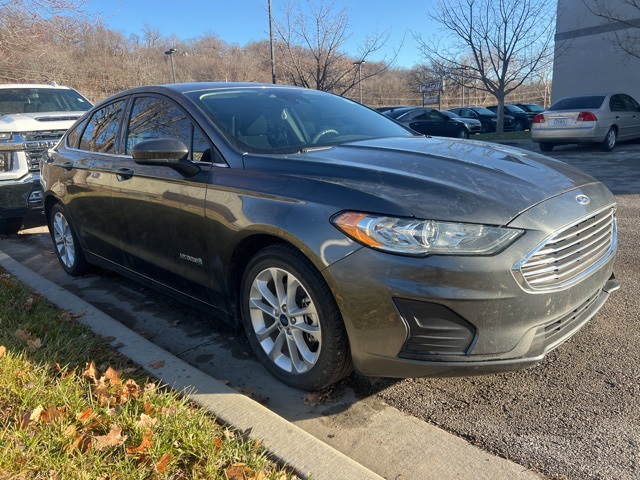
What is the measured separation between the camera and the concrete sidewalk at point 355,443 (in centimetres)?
208

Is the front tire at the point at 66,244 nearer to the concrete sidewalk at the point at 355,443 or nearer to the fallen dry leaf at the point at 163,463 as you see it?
the concrete sidewalk at the point at 355,443

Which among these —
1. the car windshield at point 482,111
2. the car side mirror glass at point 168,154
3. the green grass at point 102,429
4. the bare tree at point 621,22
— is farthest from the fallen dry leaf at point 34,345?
the car windshield at point 482,111

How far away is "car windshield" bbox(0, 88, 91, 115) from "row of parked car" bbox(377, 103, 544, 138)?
9621 millimetres

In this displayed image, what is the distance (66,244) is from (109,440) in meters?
3.38

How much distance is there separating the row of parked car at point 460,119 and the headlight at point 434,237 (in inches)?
538

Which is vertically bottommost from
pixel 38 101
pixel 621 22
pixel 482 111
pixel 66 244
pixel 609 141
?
Result: pixel 66 244

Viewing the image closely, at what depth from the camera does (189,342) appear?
137 inches

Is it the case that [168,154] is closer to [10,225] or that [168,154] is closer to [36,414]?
[36,414]

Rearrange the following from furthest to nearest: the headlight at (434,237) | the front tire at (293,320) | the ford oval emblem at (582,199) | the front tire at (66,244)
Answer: the front tire at (66,244), the ford oval emblem at (582,199), the front tire at (293,320), the headlight at (434,237)

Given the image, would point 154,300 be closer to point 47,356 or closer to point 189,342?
point 189,342

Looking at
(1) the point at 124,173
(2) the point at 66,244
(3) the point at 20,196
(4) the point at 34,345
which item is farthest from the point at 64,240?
(4) the point at 34,345

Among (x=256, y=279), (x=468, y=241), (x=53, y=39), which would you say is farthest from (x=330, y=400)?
(x=53, y=39)

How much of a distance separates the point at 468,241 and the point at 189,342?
2.10m

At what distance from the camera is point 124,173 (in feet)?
12.3
